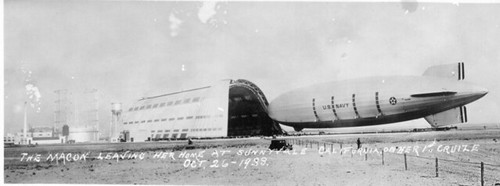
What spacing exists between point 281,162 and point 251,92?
852 millimetres

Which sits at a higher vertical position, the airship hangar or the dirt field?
the airship hangar

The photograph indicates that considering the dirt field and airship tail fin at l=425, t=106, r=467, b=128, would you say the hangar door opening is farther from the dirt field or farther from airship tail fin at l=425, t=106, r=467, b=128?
airship tail fin at l=425, t=106, r=467, b=128

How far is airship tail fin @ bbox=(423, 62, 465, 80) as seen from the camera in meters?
5.95

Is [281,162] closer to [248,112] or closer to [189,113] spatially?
[248,112]

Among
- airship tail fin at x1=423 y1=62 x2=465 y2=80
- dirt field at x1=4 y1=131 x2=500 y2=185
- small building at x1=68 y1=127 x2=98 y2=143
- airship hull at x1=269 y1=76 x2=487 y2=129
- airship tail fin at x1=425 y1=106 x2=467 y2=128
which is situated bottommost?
dirt field at x1=4 y1=131 x2=500 y2=185

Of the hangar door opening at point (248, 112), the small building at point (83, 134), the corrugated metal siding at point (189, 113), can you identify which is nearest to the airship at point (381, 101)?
the hangar door opening at point (248, 112)

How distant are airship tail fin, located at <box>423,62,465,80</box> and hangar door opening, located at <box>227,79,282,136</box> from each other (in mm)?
1785

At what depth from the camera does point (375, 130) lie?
20.5 ft

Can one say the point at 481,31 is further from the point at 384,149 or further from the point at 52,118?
the point at 52,118

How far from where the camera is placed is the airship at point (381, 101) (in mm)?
Answer: 5934

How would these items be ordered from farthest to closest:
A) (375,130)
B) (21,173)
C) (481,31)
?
(21,173)
(375,130)
(481,31)

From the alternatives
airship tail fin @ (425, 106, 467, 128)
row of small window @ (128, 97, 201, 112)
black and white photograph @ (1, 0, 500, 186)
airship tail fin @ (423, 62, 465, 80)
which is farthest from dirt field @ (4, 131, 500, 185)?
airship tail fin @ (423, 62, 465, 80)

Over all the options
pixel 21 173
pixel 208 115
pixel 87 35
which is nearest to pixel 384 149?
pixel 208 115

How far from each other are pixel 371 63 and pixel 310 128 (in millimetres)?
1054
